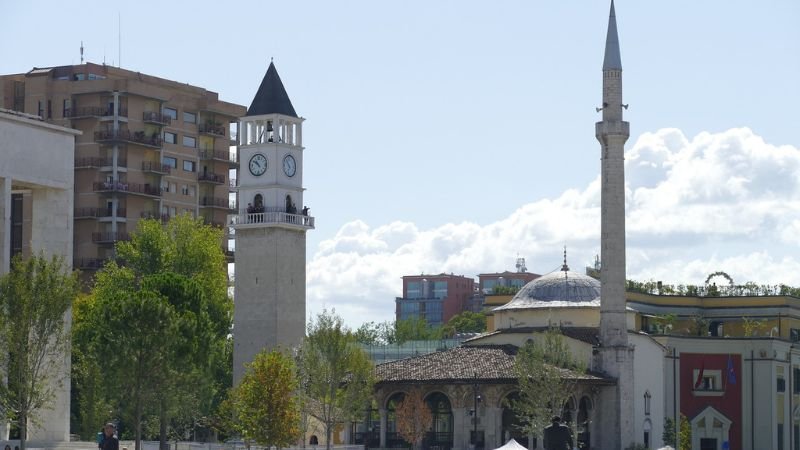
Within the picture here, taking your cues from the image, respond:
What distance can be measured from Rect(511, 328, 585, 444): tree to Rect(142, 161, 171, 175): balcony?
41.9 metres

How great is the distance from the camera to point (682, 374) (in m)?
93.7

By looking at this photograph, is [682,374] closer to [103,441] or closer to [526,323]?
[526,323]

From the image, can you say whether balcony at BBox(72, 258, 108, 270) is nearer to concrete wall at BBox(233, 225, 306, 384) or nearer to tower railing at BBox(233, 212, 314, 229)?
tower railing at BBox(233, 212, 314, 229)

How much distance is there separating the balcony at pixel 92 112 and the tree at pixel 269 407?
4295 centimetres

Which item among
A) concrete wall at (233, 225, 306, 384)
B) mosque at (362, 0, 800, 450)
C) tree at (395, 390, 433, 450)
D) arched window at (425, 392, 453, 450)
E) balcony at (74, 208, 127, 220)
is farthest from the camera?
balcony at (74, 208, 127, 220)

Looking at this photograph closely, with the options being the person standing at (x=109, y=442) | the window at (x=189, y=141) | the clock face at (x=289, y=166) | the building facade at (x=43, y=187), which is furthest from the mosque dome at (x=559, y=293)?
the person standing at (x=109, y=442)

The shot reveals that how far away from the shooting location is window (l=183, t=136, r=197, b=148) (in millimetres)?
118062

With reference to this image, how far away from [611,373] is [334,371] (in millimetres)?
15028

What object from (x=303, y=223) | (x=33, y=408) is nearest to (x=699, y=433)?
(x=303, y=223)

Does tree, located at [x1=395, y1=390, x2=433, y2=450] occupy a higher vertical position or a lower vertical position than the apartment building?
lower

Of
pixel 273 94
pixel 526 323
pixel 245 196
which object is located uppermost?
pixel 273 94

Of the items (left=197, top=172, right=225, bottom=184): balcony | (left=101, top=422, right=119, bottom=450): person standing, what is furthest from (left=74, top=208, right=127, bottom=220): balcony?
(left=101, top=422, right=119, bottom=450): person standing

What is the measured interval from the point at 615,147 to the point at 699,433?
18967 mm

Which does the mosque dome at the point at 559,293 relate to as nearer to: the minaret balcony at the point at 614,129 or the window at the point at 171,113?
the minaret balcony at the point at 614,129
